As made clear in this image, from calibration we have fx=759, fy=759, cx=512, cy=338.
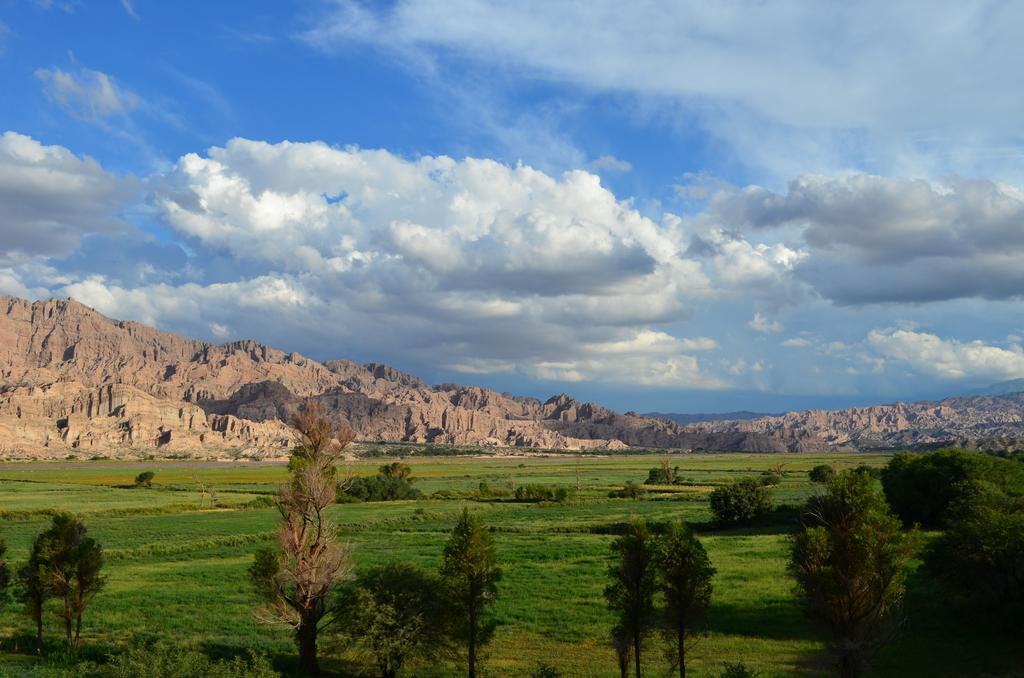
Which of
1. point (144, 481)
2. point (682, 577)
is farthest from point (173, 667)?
point (144, 481)

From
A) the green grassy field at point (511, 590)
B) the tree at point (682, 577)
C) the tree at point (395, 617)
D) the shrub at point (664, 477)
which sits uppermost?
the tree at point (682, 577)

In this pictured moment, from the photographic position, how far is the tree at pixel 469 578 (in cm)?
2531

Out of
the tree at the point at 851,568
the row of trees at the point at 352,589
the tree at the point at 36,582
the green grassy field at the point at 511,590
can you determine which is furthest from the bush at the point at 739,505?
the tree at the point at 36,582

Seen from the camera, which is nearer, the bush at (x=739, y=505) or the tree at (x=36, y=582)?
the tree at (x=36, y=582)

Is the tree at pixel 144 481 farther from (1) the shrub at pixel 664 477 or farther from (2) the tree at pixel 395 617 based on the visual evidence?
(2) the tree at pixel 395 617

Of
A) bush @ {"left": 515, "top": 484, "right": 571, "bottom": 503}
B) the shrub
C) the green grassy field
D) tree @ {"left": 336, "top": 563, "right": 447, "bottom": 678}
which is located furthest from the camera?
the shrub

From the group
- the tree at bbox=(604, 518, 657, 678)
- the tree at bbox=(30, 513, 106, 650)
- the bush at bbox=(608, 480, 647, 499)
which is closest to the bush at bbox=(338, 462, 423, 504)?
the bush at bbox=(608, 480, 647, 499)

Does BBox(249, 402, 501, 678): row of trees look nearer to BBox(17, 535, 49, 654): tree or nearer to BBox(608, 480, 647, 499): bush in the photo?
BBox(17, 535, 49, 654): tree

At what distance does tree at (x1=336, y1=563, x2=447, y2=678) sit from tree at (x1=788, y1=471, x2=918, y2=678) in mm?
12169

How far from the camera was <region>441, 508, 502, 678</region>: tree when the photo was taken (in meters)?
25.3

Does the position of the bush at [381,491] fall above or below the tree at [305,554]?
below

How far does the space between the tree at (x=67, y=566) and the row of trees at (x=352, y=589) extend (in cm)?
687

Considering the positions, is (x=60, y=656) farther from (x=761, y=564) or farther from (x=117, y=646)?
(x=761, y=564)

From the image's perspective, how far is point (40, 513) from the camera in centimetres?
7244
